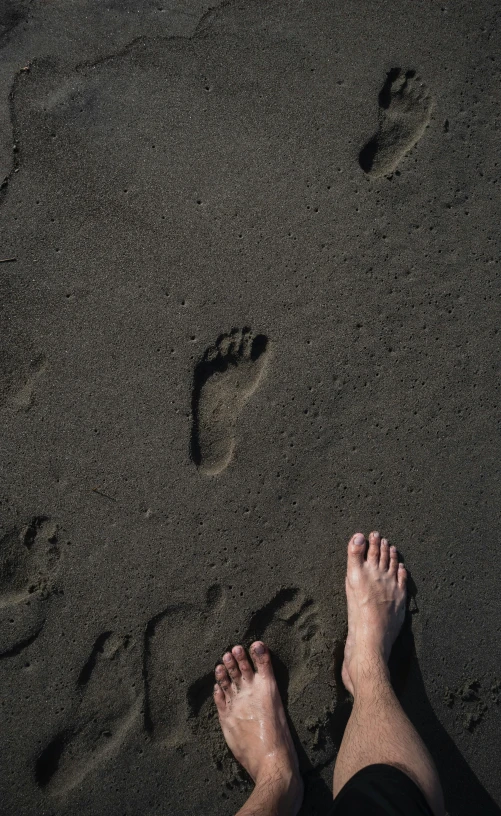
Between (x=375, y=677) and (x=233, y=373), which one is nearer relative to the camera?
(x=375, y=677)

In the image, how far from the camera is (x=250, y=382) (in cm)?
213

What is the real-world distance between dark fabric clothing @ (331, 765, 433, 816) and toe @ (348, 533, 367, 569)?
0.68 m

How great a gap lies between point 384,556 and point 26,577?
138 centimetres

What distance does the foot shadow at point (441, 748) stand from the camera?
2070 millimetres

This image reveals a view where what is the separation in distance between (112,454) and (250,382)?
604mm

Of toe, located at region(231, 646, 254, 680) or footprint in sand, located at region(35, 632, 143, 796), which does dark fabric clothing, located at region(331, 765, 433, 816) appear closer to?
toe, located at region(231, 646, 254, 680)

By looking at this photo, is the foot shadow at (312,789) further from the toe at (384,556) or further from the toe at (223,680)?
the toe at (384,556)


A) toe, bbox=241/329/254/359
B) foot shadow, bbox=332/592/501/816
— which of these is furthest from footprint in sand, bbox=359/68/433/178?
foot shadow, bbox=332/592/501/816

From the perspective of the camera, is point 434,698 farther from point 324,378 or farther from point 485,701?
point 324,378

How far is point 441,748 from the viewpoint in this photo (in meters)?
2.08

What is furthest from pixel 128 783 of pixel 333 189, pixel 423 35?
pixel 423 35

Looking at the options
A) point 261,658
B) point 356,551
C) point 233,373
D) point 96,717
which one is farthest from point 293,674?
point 233,373

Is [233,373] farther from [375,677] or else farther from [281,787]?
[281,787]

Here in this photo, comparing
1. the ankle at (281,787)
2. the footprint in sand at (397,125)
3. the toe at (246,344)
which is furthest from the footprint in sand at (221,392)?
the ankle at (281,787)
